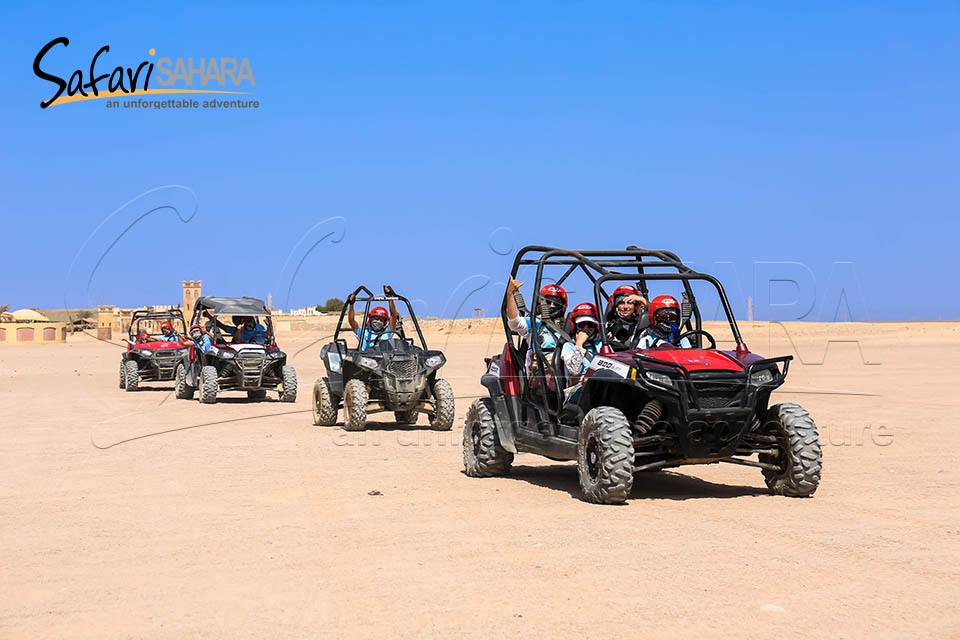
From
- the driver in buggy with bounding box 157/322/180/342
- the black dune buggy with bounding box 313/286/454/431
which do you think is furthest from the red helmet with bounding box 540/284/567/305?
the driver in buggy with bounding box 157/322/180/342

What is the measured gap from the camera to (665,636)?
231 inches

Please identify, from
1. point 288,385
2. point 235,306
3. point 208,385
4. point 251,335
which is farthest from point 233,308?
point 288,385

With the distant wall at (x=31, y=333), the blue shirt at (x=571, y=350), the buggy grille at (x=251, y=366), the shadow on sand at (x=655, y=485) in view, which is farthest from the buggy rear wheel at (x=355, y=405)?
the distant wall at (x=31, y=333)

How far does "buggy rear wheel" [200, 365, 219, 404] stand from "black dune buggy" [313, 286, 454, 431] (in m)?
5.93

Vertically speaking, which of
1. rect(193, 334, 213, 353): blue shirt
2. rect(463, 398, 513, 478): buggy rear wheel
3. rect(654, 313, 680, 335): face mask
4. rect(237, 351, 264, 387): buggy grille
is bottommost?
rect(463, 398, 513, 478): buggy rear wheel

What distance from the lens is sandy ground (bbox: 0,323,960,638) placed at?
626 centimetres

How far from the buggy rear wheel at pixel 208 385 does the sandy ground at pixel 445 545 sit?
779 cm

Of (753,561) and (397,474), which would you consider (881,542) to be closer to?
(753,561)

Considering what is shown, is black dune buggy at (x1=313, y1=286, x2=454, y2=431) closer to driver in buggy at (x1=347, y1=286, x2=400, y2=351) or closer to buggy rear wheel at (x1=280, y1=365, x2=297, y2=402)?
driver in buggy at (x1=347, y1=286, x2=400, y2=351)

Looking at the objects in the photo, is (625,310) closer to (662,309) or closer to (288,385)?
(662,309)

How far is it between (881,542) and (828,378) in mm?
24716

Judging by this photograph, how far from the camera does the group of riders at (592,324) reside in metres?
10.7

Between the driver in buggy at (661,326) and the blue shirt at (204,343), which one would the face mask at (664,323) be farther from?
the blue shirt at (204,343)

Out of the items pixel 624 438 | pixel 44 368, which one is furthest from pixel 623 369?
pixel 44 368
